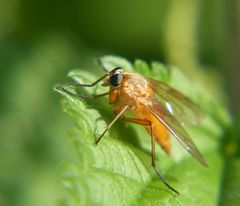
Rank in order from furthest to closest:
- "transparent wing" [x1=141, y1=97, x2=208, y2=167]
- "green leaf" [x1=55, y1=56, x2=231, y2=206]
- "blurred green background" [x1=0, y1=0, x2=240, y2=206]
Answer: "blurred green background" [x1=0, y1=0, x2=240, y2=206] < "transparent wing" [x1=141, y1=97, x2=208, y2=167] < "green leaf" [x1=55, y1=56, x2=231, y2=206]

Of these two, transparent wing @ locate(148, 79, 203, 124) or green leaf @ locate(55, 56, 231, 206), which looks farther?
transparent wing @ locate(148, 79, 203, 124)

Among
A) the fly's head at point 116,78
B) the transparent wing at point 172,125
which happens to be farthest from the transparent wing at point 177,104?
the fly's head at point 116,78

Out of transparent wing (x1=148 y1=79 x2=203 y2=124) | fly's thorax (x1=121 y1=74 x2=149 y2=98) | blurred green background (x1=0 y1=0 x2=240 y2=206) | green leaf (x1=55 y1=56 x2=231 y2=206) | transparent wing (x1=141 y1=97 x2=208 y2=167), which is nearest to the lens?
green leaf (x1=55 y1=56 x2=231 y2=206)

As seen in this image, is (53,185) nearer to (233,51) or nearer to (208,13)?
(233,51)

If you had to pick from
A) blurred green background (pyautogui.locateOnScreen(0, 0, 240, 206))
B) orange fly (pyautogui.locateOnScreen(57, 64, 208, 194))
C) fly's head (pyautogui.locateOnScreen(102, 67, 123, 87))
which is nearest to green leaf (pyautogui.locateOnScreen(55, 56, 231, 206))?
orange fly (pyautogui.locateOnScreen(57, 64, 208, 194))

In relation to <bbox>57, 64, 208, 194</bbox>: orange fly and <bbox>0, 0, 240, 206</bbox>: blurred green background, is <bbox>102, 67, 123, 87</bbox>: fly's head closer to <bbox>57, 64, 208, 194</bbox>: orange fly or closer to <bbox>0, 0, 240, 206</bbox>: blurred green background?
<bbox>57, 64, 208, 194</bbox>: orange fly

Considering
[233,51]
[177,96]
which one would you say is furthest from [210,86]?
[177,96]

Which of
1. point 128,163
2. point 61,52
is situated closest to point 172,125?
point 128,163
